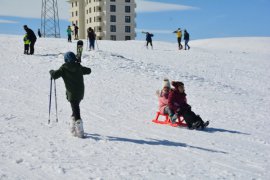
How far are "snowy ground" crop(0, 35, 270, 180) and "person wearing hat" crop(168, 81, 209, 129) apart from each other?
35 cm

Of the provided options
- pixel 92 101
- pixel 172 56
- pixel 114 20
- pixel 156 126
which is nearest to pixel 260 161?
pixel 156 126

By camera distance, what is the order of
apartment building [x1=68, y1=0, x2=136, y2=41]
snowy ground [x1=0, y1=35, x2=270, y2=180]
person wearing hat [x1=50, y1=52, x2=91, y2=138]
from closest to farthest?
snowy ground [x1=0, y1=35, x2=270, y2=180] → person wearing hat [x1=50, y1=52, x2=91, y2=138] → apartment building [x1=68, y1=0, x2=136, y2=41]

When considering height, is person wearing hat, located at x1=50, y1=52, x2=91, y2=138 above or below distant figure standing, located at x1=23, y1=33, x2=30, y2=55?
below

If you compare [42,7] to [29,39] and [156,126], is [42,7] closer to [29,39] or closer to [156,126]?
[29,39]

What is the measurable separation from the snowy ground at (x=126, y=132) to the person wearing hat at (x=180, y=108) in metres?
0.35

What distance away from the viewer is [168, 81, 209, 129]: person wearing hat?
973 cm

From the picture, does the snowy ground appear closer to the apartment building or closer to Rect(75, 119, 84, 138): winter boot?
Rect(75, 119, 84, 138): winter boot

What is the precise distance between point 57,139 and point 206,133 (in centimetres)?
377

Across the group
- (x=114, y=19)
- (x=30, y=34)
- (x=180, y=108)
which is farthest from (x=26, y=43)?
(x=114, y=19)

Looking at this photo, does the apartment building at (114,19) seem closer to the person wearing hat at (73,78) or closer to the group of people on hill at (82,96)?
the group of people on hill at (82,96)

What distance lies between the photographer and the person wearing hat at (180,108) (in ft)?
31.9

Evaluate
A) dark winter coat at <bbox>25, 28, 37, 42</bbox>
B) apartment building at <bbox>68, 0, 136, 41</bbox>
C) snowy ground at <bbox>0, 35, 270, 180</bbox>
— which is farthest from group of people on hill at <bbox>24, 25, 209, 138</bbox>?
apartment building at <bbox>68, 0, 136, 41</bbox>

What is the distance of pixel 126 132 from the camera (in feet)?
28.5

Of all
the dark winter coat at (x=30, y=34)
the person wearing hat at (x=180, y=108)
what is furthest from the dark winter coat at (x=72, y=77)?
the dark winter coat at (x=30, y=34)
